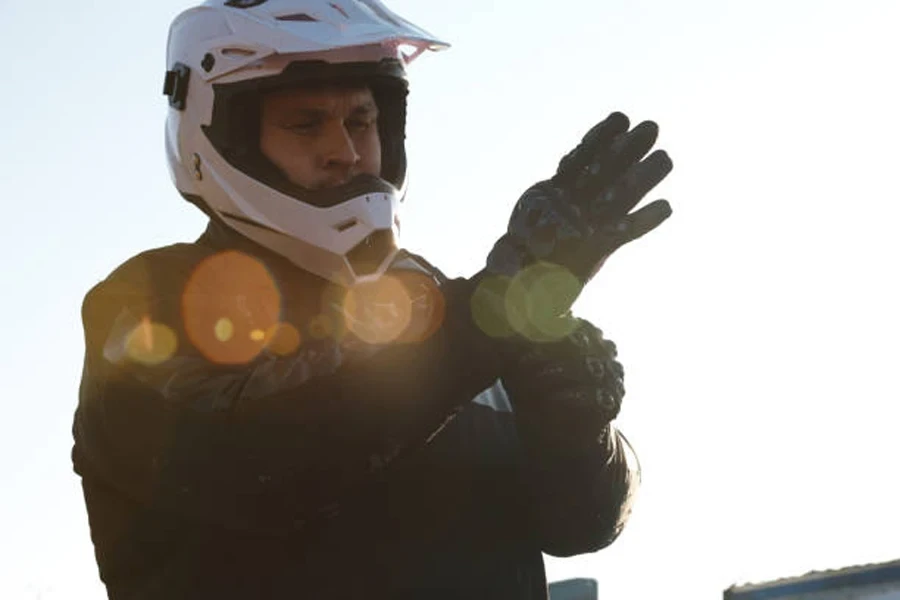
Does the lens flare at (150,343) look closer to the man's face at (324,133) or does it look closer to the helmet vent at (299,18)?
the man's face at (324,133)

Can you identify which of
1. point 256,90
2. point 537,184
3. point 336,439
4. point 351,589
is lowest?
point 351,589

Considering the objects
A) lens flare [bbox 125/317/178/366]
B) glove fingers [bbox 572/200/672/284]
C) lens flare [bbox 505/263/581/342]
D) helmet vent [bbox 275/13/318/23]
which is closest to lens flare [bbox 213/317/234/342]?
lens flare [bbox 125/317/178/366]

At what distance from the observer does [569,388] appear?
12.9 feet

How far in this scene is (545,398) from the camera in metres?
3.95

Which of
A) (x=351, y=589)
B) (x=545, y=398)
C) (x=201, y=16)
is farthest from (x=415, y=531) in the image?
(x=201, y=16)

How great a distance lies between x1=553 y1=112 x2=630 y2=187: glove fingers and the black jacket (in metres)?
0.40

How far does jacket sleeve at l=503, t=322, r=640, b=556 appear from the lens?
392 cm

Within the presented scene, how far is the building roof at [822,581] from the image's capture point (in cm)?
472

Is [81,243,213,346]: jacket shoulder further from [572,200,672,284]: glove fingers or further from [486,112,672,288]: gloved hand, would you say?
[572,200,672,284]: glove fingers

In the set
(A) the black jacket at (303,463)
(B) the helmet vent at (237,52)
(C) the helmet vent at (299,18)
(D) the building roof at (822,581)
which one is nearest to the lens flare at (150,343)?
(A) the black jacket at (303,463)

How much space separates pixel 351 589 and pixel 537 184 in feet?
3.51

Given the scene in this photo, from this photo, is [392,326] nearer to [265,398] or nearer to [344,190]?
[265,398]

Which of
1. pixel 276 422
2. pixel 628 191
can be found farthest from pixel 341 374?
pixel 628 191

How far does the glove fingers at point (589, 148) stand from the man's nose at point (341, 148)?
76 cm
